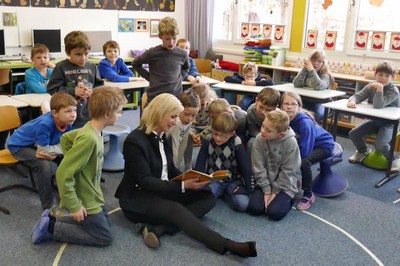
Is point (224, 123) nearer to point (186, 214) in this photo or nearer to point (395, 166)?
point (186, 214)

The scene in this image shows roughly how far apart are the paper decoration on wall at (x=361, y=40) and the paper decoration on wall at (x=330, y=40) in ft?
0.99

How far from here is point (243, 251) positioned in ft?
7.38

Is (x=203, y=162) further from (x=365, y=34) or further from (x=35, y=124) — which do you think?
(x=365, y=34)

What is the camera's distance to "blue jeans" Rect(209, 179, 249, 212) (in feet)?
9.40

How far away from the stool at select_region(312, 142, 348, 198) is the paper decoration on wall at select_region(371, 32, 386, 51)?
2.45m

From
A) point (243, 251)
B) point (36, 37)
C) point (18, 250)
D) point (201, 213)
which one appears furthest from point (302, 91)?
point (36, 37)

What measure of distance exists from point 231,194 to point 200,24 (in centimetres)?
453

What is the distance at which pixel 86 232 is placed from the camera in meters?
2.36

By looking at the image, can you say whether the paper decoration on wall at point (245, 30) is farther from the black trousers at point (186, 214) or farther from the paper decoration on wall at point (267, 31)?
the black trousers at point (186, 214)

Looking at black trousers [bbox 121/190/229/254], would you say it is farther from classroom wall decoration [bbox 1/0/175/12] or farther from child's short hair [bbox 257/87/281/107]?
classroom wall decoration [bbox 1/0/175/12]

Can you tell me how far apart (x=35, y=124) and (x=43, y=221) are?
70 cm

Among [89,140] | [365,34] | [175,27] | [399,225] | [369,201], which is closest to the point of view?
[89,140]

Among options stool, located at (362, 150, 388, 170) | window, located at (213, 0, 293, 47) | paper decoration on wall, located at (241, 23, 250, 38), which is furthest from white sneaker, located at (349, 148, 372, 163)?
paper decoration on wall, located at (241, 23, 250, 38)

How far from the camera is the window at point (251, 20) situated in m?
6.14
